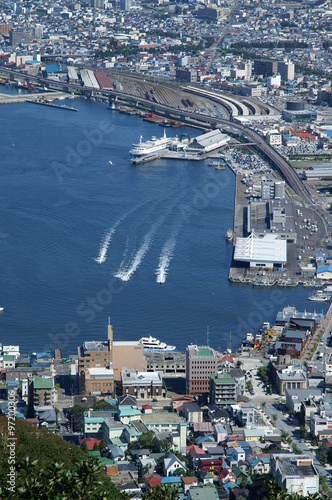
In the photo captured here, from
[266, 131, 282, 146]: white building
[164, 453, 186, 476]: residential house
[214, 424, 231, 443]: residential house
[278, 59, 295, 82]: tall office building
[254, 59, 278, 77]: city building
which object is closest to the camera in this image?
[164, 453, 186, 476]: residential house

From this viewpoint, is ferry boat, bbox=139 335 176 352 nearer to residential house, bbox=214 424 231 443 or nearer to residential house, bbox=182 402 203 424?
residential house, bbox=182 402 203 424

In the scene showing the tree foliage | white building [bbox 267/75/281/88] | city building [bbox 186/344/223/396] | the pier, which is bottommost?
city building [bbox 186/344/223/396]

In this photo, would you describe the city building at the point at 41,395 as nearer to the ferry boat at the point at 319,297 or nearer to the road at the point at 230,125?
the ferry boat at the point at 319,297

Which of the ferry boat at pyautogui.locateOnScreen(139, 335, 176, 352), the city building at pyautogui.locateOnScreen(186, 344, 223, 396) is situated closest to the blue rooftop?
the city building at pyautogui.locateOnScreen(186, 344, 223, 396)

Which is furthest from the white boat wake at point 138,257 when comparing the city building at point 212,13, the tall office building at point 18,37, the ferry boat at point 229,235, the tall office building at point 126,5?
the tall office building at point 126,5

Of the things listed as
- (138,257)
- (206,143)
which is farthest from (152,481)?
(206,143)

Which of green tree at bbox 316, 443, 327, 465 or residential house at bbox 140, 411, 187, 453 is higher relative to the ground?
residential house at bbox 140, 411, 187, 453

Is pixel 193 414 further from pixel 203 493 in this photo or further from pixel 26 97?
pixel 26 97
